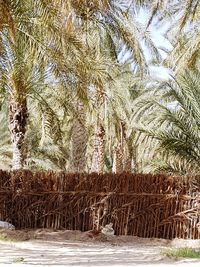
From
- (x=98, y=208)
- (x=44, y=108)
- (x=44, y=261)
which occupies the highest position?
(x=44, y=108)

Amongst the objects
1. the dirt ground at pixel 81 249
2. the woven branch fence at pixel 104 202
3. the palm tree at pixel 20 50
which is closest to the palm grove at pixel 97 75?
the palm tree at pixel 20 50

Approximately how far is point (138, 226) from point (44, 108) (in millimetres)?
4149

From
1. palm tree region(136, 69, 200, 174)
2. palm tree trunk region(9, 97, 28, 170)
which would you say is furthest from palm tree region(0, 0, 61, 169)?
palm tree region(136, 69, 200, 174)

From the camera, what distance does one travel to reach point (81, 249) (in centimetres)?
1062

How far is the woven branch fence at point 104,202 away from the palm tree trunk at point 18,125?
5.54 feet

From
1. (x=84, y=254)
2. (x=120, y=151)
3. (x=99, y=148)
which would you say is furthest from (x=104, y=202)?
(x=120, y=151)

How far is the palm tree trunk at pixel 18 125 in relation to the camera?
1450 centimetres

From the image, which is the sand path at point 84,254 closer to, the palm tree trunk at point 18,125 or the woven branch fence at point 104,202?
the woven branch fence at point 104,202

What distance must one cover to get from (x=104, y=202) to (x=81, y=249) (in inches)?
92.1

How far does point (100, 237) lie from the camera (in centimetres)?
1236

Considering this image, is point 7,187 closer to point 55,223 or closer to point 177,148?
point 55,223

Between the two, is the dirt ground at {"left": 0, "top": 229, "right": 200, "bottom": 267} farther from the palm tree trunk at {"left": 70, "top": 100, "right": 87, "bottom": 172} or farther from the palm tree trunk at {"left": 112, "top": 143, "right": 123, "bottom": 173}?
the palm tree trunk at {"left": 112, "top": 143, "right": 123, "bottom": 173}

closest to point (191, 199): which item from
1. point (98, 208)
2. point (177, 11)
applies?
point (98, 208)

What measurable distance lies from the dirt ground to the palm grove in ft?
8.66
